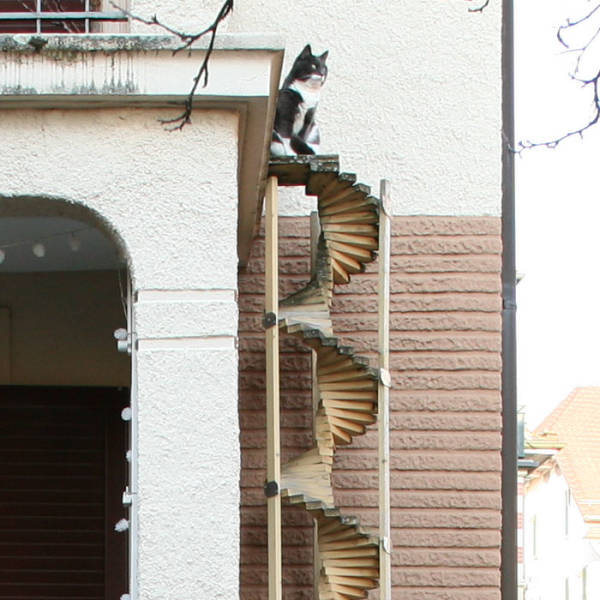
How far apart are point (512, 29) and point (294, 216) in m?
1.74

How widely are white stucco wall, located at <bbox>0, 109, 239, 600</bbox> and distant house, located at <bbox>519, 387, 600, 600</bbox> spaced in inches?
1158

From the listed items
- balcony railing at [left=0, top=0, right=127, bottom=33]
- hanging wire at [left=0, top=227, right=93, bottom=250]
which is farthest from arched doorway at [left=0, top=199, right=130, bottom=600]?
balcony railing at [left=0, top=0, right=127, bottom=33]

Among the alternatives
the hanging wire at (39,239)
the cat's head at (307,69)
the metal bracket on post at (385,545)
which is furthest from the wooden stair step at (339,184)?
the metal bracket on post at (385,545)

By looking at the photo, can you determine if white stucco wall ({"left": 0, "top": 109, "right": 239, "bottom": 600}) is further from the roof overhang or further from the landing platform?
the landing platform

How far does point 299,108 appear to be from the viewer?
8.06m

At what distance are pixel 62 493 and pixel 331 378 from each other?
2.47 meters

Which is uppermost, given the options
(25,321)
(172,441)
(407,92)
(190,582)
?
(407,92)

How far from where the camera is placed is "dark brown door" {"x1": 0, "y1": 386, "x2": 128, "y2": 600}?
31.8 ft

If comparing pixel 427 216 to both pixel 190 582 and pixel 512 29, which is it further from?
pixel 190 582

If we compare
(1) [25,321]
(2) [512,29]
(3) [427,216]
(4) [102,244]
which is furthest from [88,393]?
(2) [512,29]

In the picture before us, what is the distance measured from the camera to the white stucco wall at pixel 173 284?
641cm

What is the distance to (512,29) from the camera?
9.45m

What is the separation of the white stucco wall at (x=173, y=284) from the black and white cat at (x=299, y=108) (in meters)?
1.36

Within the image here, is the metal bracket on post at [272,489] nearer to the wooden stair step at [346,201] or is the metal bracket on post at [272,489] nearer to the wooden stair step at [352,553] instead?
the wooden stair step at [352,553]
